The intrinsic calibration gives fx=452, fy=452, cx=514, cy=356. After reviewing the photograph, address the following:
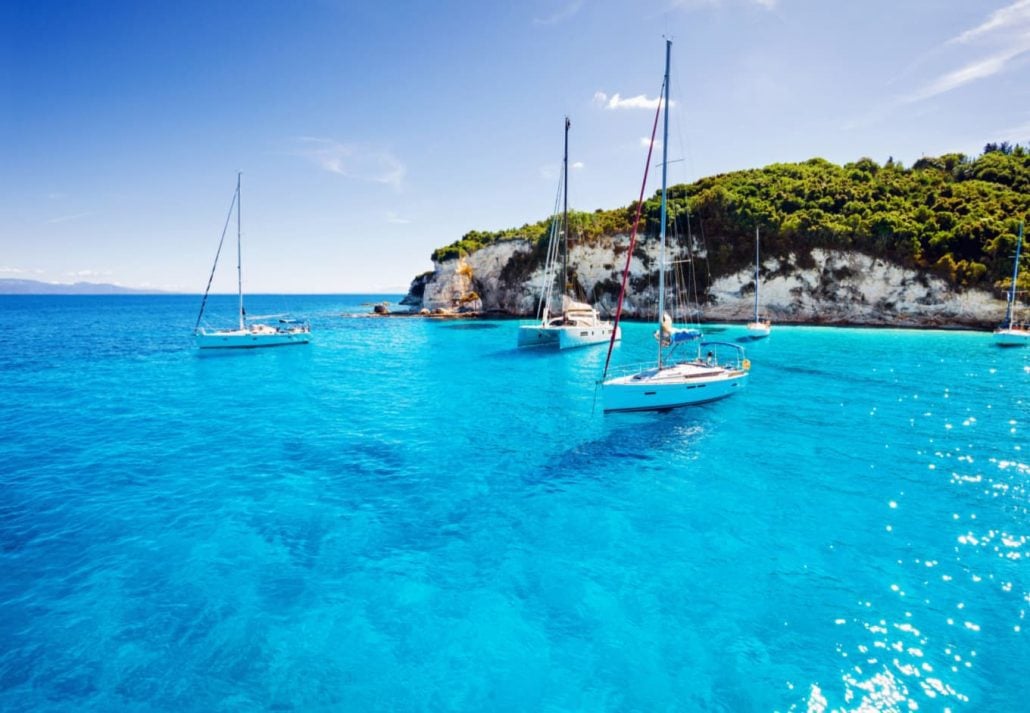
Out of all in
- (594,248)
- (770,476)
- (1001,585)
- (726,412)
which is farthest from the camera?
(594,248)

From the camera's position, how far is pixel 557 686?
7203 mm

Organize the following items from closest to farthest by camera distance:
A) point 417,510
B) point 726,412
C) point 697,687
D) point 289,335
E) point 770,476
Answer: point 697,687, point 417,510, point 770,476, point 726,412, point 289,335

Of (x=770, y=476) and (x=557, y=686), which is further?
(x=770, y=476)

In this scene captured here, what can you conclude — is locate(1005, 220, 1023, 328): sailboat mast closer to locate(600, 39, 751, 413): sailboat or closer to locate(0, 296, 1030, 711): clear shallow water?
locate(0, 296, 1030, 711): clear shallow water

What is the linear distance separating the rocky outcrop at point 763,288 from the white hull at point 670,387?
163 ft

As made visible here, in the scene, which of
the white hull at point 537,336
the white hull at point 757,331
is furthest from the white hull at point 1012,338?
the white hull at point 537,336

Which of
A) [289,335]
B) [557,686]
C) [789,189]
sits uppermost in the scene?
[789,189]

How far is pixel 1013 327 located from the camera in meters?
48.6

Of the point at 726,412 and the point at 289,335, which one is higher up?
the point at 289,335

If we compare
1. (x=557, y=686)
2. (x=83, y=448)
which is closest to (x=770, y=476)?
(x=557, y=686)

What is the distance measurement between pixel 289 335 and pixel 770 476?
48.3 m

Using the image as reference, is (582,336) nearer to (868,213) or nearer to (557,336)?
(557,336)

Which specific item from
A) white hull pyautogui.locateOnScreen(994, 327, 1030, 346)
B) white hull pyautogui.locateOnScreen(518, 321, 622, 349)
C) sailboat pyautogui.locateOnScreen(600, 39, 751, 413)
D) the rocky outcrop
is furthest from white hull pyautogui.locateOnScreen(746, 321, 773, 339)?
sailboat pyautogui.locateOnScreen(600, 39, 751, 413)

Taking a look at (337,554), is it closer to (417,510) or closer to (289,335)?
(417,510)
